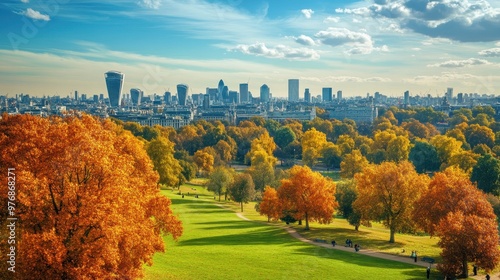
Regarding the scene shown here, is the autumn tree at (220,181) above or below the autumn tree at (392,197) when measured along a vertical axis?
below

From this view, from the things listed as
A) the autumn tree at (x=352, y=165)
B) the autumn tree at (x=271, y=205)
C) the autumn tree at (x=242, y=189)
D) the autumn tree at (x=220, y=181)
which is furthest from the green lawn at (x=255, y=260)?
the autumn tree at (x=352, y=165)

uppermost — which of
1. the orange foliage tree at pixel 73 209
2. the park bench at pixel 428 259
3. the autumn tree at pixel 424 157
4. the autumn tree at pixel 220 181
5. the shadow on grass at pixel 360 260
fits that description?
the orange foliage tree at pixel 73 209

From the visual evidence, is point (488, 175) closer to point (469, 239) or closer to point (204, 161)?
point (469, 239)

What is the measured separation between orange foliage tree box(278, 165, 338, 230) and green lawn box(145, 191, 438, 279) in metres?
3.24

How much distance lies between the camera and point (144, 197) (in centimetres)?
2698

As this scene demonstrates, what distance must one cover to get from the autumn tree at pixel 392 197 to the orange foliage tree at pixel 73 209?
97.6 ft

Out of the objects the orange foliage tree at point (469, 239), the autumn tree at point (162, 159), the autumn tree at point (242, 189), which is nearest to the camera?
the orange foliage tree at point (469, 239)

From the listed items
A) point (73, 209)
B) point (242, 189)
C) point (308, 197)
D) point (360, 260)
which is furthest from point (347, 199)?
point (73, 209)

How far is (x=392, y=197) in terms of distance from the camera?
159 ft

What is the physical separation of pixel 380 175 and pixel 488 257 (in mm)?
15027

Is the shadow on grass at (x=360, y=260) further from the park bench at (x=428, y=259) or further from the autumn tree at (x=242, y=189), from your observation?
the autumn tree at (x=242, y=189)

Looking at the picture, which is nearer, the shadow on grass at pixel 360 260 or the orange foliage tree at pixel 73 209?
the orange foliage tree at pixel 73 209

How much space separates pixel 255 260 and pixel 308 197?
698 inches

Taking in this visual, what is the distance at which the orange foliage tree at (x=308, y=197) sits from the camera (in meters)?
51.4
